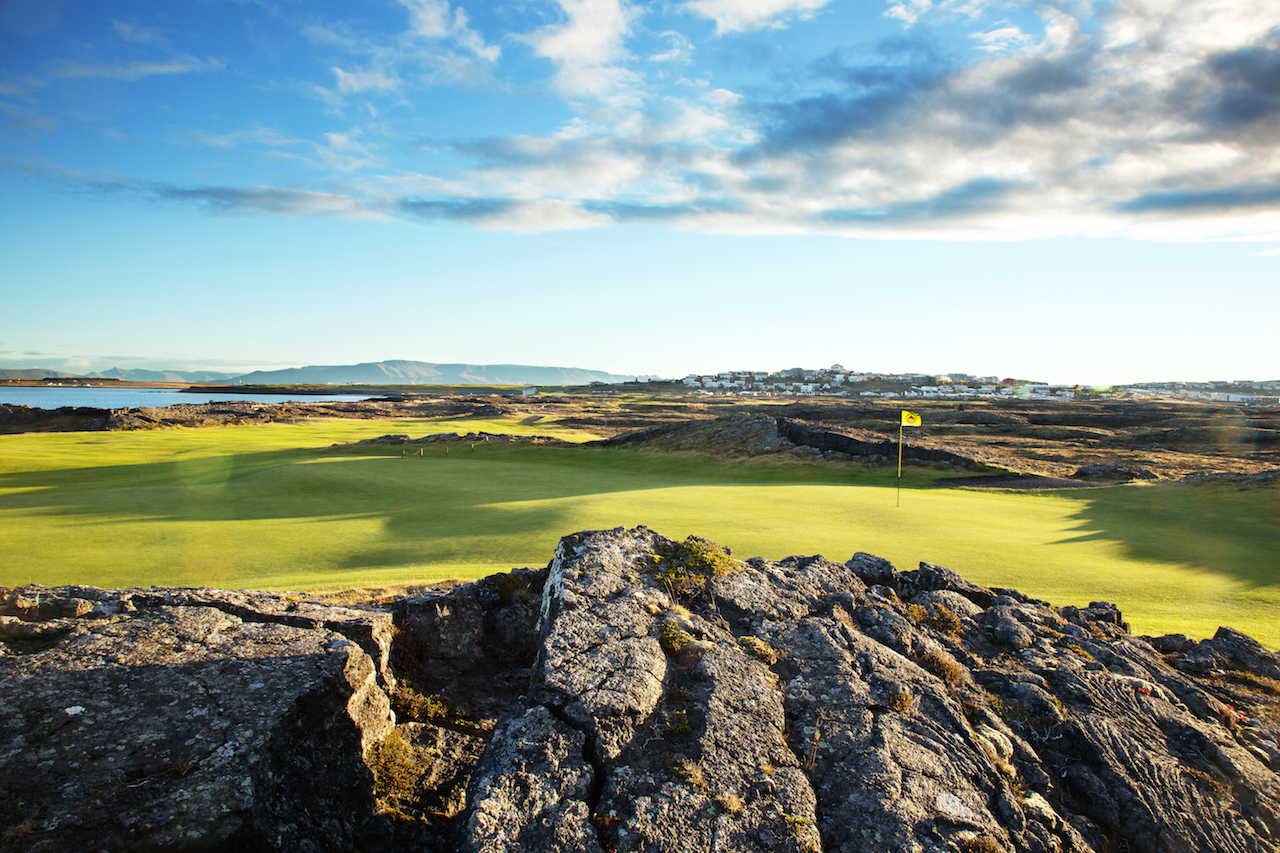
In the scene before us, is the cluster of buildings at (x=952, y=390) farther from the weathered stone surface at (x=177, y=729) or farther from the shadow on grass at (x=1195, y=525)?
the weathered stone surface at (x=177, y=729)

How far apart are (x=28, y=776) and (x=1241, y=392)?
683 feet

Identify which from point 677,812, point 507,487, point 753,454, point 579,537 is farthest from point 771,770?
point 753,454

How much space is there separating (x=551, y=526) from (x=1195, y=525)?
16.6 metres

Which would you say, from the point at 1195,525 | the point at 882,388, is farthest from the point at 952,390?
the point at 1195,525

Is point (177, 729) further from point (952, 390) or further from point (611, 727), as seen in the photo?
point (952, 390)

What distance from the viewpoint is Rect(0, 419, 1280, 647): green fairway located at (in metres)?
10.1

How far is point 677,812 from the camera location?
10.3ft

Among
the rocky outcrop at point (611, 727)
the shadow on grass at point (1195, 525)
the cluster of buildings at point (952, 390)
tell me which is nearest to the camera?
the rocky outcrop at point (611, 727)

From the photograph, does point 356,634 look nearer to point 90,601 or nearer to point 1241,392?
point 90,601

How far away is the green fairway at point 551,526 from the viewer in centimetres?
1009

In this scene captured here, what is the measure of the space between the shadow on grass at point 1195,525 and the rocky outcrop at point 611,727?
28.9ft

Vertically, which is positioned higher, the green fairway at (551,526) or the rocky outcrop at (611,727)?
the rocky outcrop at (611,727)

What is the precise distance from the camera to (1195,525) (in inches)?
606

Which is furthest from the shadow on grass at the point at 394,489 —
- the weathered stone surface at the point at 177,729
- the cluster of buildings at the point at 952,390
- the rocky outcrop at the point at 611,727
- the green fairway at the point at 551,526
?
the cluster of buildings at the point at 952,390
